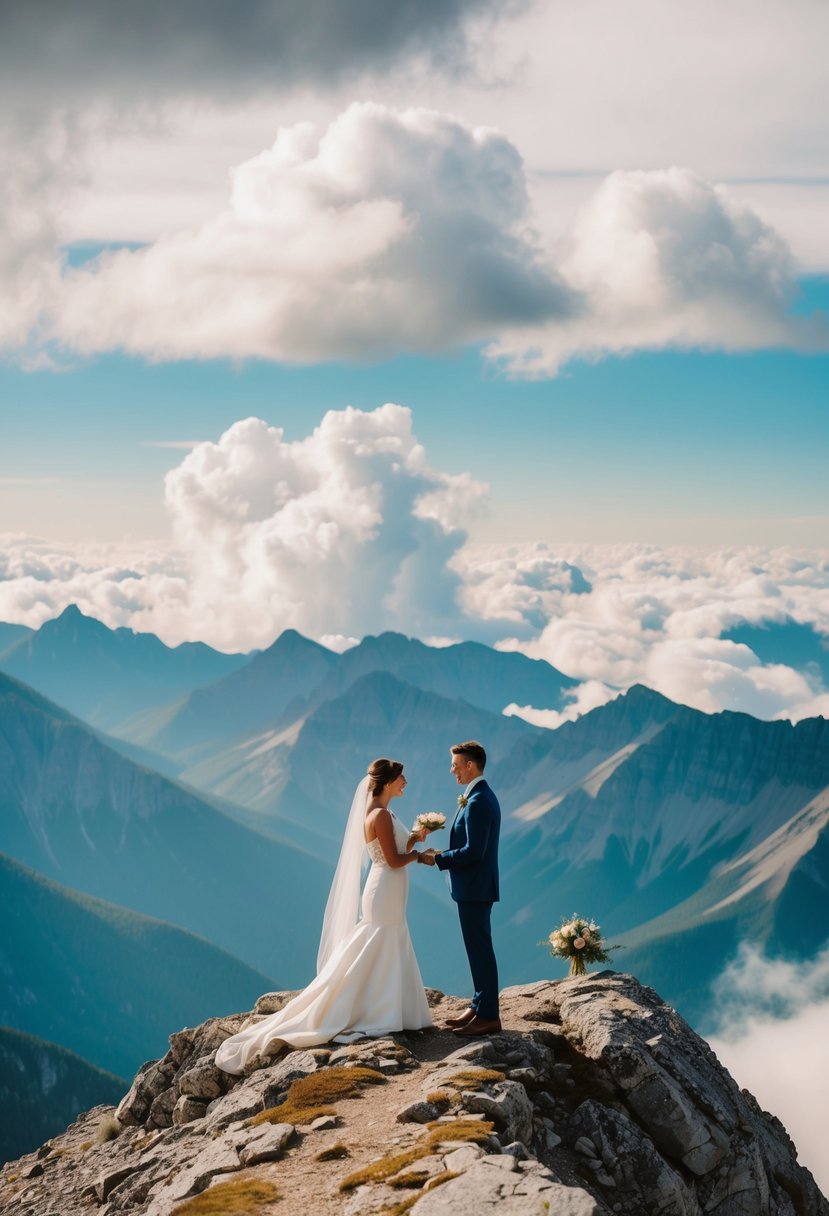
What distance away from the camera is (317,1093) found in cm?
2584

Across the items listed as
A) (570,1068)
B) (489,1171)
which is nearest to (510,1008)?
(570,1068)

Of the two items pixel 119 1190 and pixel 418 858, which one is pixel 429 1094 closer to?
pixel 418 858

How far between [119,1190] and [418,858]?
1044 cm

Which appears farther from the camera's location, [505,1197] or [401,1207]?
[401,1207]

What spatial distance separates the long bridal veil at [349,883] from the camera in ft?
102

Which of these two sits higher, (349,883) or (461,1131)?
(349,883)

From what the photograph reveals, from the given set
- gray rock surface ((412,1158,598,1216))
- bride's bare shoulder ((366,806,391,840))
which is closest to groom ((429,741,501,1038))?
bride's bare shoulder ((366,806,391,840))

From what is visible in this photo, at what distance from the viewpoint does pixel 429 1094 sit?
2417cm

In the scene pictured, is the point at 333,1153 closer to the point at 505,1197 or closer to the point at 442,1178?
the point at 442,1178

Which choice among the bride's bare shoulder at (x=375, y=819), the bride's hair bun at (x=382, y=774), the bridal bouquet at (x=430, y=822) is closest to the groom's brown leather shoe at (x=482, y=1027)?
the bridal bouquet at (x=430, y=822)

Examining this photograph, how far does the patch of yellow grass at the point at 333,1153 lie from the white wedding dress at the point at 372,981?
6644mm

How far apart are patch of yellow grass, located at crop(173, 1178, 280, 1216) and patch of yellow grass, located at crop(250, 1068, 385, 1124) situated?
10.5 ft

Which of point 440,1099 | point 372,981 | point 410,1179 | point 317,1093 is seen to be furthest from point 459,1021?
point 410,1179

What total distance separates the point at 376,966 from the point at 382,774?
192 inches
